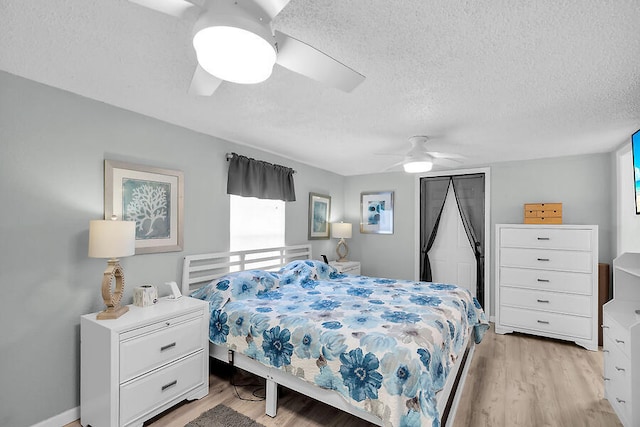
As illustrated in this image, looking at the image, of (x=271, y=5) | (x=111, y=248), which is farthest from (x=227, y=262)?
(x=271, y=5)

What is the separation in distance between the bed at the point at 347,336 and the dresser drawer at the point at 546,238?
129 centimetres

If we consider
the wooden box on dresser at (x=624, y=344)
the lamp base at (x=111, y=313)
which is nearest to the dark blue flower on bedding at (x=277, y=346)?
Result: the lamp base at (x=111, y=313)

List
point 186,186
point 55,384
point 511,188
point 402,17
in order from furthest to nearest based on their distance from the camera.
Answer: point 511,188 → point 186,186 → point 55,384 → point 402,17

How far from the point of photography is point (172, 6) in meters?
1.08

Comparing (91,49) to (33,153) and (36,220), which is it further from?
(36,220)

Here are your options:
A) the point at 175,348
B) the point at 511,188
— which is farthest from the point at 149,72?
the point at 511,188

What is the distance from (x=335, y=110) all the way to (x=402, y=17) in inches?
47.0

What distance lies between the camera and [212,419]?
2.20 meters

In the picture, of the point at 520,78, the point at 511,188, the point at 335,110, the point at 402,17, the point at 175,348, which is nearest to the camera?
the point at 402,17

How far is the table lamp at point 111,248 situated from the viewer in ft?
6.73

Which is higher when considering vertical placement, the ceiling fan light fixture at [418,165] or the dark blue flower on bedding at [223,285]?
the ceiling fan light fixture at [418,165]

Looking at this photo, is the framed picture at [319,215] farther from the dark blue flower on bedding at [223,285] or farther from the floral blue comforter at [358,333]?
the dark blue flower on bedding at [223,285]

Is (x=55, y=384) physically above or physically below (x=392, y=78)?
below

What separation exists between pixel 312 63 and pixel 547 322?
13.9 feet
